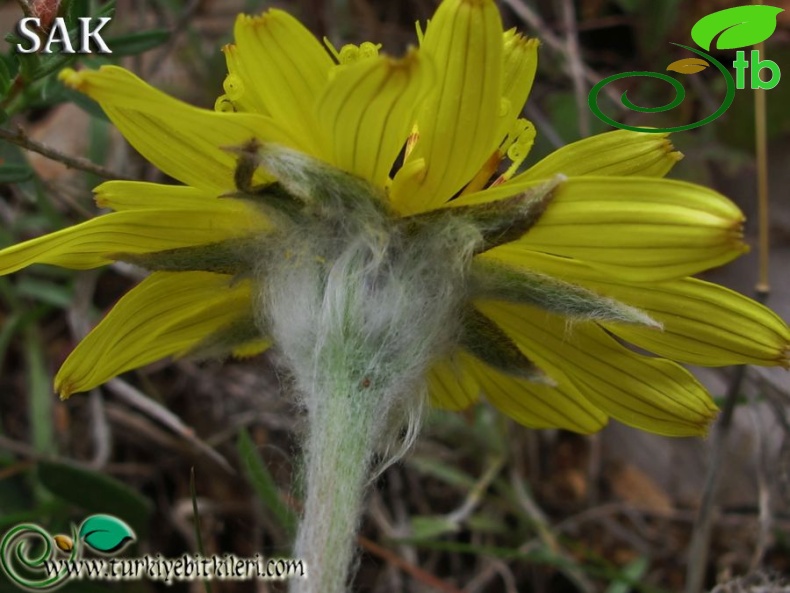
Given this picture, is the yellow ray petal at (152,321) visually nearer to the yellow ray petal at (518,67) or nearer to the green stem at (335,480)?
the green stem at (335,480)

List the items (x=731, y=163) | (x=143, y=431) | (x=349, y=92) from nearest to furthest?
(x=349, y=92) → (x=143, y=431) → (x=731, y=163)

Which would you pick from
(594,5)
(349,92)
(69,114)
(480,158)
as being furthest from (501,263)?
(69,114)

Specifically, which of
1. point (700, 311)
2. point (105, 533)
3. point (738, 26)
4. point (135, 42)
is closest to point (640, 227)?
point (700, 311)

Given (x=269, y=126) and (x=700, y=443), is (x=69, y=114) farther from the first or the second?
(x=700, y=443)

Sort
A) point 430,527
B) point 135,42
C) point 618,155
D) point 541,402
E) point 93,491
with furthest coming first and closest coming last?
point 430,527 < point 93,491 < point 135,42 < point 541,402 < point 618,155

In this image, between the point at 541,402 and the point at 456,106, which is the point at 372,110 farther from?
the point at 541,402

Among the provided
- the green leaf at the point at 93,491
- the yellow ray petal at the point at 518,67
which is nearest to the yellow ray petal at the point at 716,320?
the yellow ray petal at the point at 518,67
